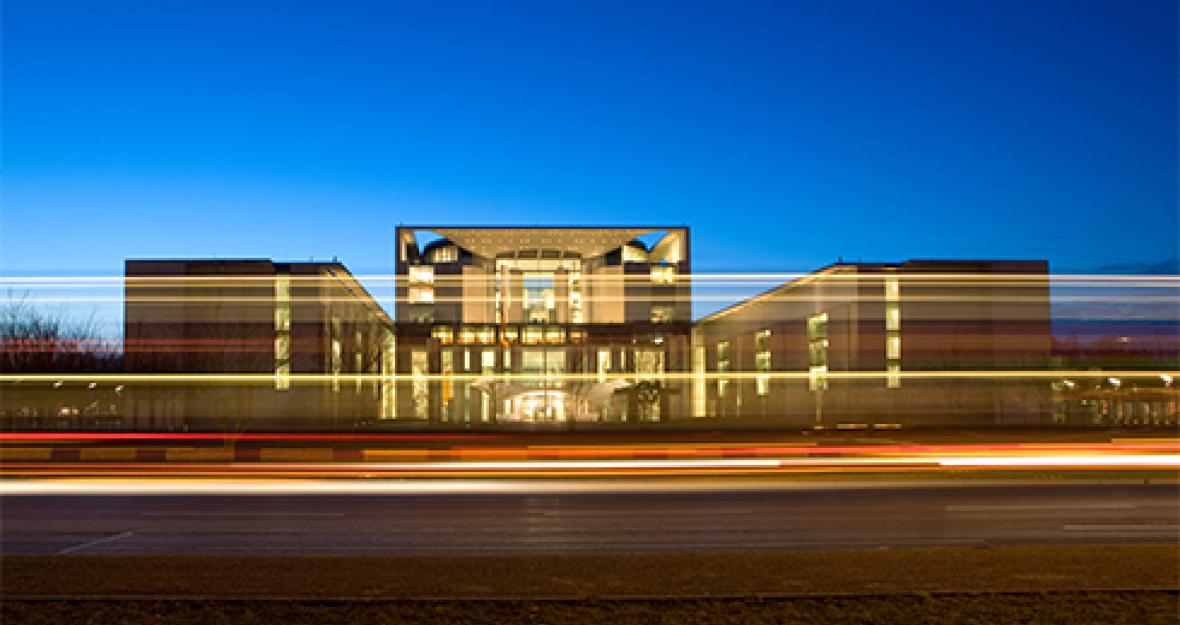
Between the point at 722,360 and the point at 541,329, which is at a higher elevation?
the point at 541,329

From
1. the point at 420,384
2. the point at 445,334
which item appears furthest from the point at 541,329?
the point at 420,384

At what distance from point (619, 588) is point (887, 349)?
90.5ft

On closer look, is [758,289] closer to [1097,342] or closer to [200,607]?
[1097,342]

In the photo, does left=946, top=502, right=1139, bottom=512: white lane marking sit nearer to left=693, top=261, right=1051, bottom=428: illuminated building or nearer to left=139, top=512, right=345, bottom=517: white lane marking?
left=693, top=261, right=1051, bottom=428: illuminated building

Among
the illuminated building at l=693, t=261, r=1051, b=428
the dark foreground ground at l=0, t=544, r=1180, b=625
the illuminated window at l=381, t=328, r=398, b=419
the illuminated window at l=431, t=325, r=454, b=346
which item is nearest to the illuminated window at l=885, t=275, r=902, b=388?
the illuminated building at l=693, t=261, r=1051, b=428

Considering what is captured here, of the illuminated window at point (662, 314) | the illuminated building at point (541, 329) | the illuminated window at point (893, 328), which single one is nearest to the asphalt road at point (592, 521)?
the illuminated window at point (893, 328)

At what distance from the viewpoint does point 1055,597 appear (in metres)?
7.21

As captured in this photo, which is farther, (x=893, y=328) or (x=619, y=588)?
(x=893, y=328)

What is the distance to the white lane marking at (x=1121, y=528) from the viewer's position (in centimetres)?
1092

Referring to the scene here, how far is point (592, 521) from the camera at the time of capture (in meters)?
12.1

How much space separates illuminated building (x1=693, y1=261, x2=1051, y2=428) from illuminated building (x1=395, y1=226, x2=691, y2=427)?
3.26 m

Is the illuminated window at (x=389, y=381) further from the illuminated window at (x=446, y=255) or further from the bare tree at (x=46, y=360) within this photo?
the illuminated window at (x=446, y=255)

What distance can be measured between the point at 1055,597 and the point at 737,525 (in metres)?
4.77

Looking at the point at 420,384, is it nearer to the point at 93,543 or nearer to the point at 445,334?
the point at 445,334
